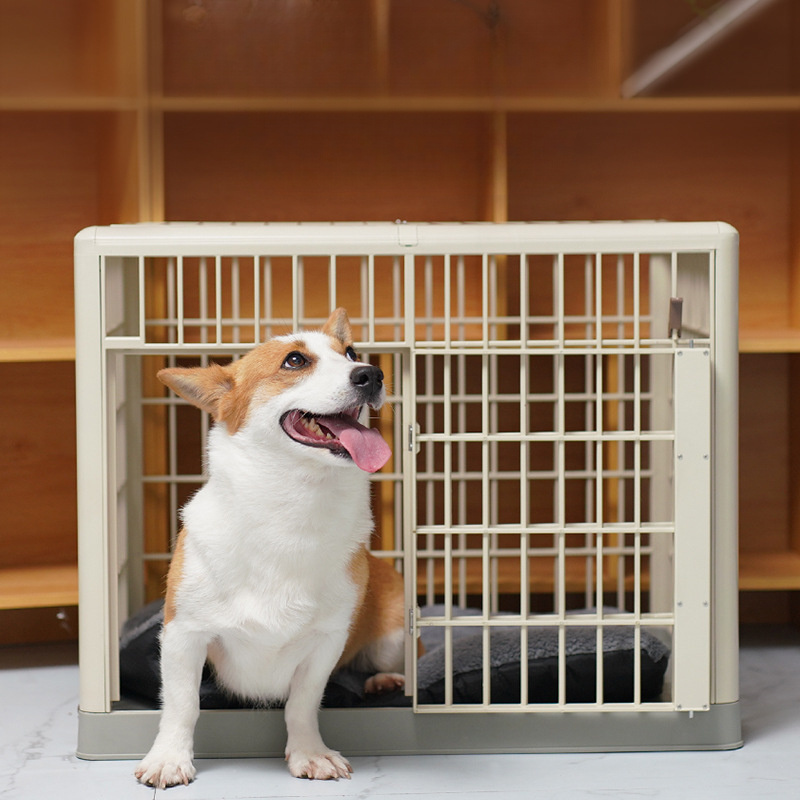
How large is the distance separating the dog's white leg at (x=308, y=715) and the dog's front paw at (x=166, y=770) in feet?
0.51

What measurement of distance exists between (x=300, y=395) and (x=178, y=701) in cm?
50

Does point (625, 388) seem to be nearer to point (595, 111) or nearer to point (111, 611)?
point (595, 111)

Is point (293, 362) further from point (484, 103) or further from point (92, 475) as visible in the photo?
point (484, 103)

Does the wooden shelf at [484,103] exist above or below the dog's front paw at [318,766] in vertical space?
above

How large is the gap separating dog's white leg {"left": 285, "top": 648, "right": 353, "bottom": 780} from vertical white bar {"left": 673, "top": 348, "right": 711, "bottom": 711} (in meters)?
0.54

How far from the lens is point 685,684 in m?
1.80

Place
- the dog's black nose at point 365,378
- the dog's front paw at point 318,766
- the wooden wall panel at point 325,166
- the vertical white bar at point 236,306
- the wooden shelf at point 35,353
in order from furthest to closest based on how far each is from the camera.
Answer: the wooden wall panel at point 325,166 < the wooden shelf at point 35,353 < the vertical white bar at point 236,306 < the dog's front paw at point 318,766 < the dog's black nose at point 365,378

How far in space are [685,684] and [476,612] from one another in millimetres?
A: 652

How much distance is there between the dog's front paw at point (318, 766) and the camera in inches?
68.2

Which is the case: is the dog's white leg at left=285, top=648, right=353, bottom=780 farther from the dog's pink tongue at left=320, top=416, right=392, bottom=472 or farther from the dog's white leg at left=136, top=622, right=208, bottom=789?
the dog's pink tongue at left=320, top=416, right=392, bottom=472

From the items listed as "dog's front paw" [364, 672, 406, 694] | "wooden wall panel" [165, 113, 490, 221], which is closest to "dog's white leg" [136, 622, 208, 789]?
"dog's front paw" [364, 672, 406, 694]

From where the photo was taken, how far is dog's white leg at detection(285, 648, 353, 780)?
1.75 m

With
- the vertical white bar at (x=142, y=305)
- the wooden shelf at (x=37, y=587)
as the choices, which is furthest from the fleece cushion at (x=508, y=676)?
the vertical white bar at (x=142, y=305)

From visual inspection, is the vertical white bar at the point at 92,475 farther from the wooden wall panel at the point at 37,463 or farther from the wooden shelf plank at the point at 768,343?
the wooden shelf plank at the point at 768,343
